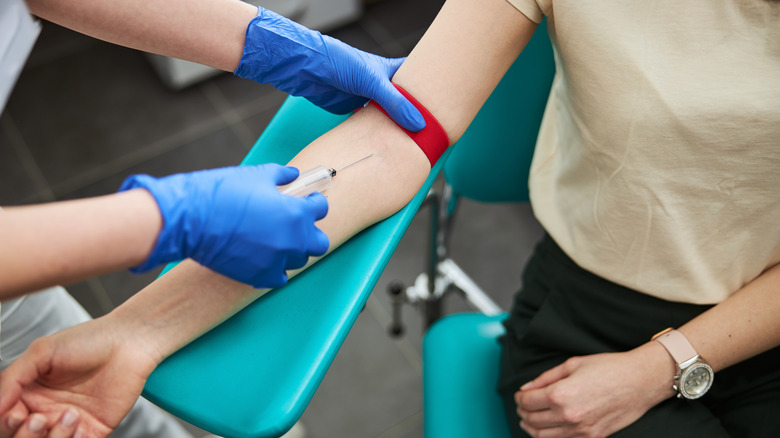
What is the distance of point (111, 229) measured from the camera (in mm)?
583

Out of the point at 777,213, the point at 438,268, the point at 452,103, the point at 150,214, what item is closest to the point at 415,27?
the point at 438,268

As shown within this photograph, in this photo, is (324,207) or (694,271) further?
(694,271)

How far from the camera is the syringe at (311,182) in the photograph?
2.50 ft

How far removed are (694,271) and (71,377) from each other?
2.58 feet

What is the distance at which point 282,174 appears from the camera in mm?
726

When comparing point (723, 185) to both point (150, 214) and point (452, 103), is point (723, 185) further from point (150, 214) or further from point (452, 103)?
point (150, 214)

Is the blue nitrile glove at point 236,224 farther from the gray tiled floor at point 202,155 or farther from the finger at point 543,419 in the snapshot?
the gray tiled floor at point 202,155

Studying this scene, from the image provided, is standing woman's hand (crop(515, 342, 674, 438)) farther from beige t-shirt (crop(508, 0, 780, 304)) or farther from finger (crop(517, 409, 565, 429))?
beige t-shirt (crop(508, 0, 780, 304))

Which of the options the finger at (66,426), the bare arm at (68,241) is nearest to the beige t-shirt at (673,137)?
the bare arm at (68,241)

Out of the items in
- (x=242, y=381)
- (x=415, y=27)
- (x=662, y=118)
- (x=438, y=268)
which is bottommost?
(x=438, y=268)

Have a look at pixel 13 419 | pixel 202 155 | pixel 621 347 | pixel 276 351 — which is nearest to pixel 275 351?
pixel 276 351

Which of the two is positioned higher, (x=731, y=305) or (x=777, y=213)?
(x=777, y=213)

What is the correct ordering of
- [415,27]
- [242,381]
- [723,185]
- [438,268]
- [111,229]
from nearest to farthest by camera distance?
[111,229], [242,381], [723,185], [438,268], [415,27]

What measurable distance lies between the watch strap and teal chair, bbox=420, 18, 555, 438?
285 mm
